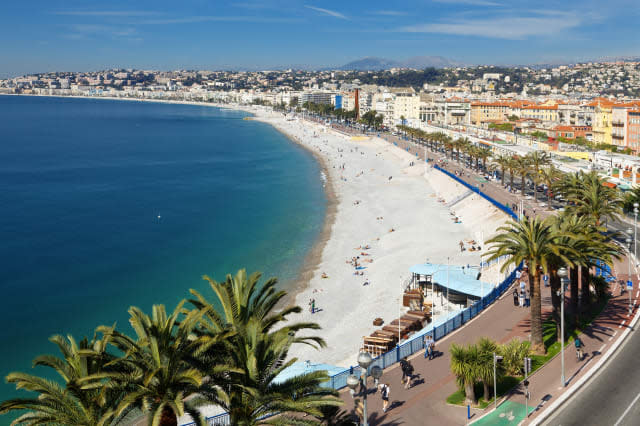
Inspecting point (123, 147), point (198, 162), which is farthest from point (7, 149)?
point (198, 162)

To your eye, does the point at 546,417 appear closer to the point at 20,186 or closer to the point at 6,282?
the point at 6,282

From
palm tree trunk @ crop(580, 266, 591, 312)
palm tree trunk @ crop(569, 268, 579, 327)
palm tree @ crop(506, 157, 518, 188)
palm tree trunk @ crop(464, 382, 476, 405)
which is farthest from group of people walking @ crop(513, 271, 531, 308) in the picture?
palm tree @ crop(506, 157, 518, 188)

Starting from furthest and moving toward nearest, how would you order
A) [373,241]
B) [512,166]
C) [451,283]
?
[512,166] → [373,241] → [451,283]

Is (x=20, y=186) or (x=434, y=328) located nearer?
(x=434, y=328)

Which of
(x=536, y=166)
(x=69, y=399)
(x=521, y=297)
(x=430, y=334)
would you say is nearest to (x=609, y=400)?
(x=430, y=334)

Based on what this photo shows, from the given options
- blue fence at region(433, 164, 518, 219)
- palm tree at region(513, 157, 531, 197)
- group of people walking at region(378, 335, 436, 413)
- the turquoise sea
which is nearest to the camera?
group of people walking at region(378, 335, 436, 413)

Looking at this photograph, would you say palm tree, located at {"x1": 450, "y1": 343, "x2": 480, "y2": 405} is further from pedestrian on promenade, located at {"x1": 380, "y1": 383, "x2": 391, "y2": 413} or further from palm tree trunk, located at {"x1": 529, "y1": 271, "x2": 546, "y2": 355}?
palm tree trunk, located at {"x1": 529, "y1": 271, "x2": 546, "y2": 355}

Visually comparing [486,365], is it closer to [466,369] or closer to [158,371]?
[466,369]
